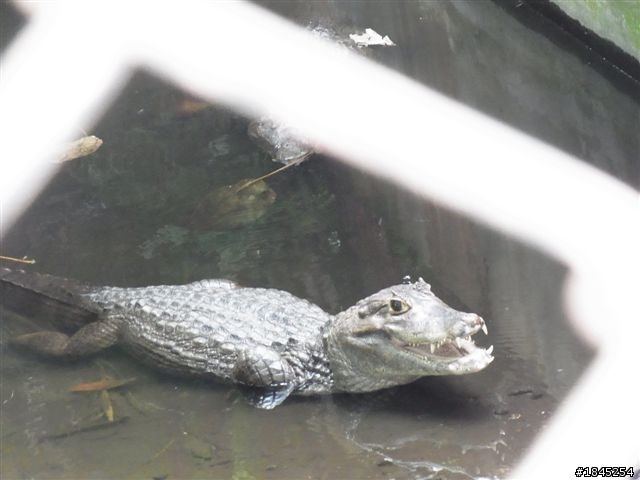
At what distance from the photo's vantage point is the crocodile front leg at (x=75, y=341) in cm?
388

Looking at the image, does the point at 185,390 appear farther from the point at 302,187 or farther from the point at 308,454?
the point at 302,187

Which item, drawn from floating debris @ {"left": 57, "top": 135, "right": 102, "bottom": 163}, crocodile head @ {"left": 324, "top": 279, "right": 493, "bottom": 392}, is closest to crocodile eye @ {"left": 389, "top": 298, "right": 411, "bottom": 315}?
crocodile head @ {"left": 324, "top": 279, "right": 493, "bottom": 392}

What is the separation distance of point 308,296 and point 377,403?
2.53ft

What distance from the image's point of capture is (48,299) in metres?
4.12

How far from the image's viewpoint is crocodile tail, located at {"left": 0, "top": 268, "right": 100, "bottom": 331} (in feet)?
13.4

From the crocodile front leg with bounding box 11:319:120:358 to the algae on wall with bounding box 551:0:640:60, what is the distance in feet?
14.0

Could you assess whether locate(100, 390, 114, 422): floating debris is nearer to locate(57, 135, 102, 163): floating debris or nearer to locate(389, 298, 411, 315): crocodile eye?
locate(389, 298, 411, 315): crocodile eye

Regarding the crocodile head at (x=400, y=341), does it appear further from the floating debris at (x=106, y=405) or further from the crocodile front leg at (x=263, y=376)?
the floating debris at (x=106, y=405)

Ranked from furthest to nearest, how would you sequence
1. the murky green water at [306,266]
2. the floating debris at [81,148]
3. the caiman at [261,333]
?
the floating debris at [81,148] → the caiman at [261,333] → the murky green water at [306,266]

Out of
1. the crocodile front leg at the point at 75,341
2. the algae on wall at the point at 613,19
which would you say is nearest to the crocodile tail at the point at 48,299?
the crocodile front leg at the point at 75,341

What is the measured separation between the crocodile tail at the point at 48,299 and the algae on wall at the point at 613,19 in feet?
14.1

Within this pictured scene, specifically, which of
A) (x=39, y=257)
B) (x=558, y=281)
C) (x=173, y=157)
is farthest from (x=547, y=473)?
(x=173, y=157)

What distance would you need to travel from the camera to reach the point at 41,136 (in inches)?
225

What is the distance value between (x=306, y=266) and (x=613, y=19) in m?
3.42
